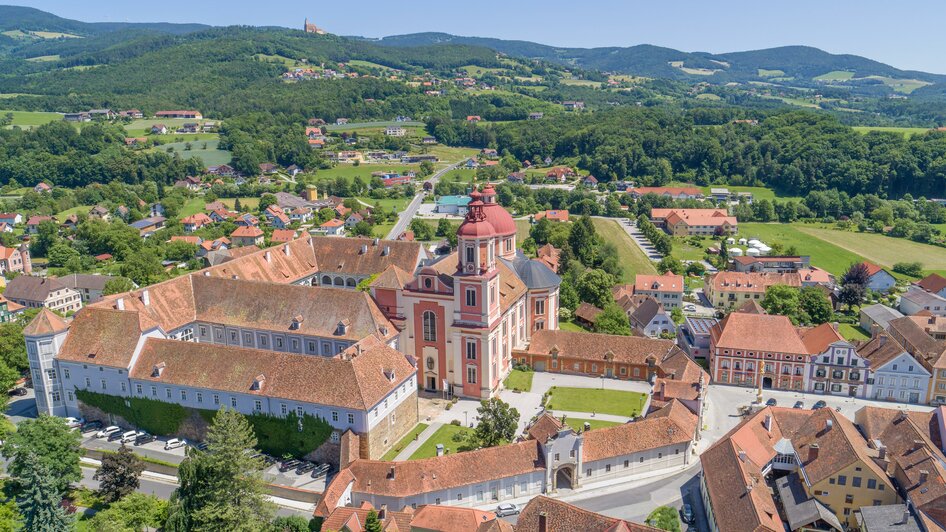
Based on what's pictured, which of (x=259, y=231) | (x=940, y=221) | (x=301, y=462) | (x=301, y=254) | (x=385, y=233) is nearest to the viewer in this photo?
(x=301, y=462)

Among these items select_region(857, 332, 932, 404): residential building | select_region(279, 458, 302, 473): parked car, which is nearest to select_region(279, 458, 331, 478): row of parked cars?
select_region(279, 458, 302, 473): parked car

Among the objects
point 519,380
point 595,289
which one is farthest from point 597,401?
point 595,289

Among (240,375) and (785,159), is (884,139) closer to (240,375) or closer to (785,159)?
(785,159)

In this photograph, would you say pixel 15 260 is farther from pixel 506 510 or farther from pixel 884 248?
pixel 884 248

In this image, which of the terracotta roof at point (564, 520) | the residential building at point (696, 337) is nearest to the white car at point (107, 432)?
the terracotta roof at point (564, 520)

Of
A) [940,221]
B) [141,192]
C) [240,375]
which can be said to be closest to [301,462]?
[240,375]
